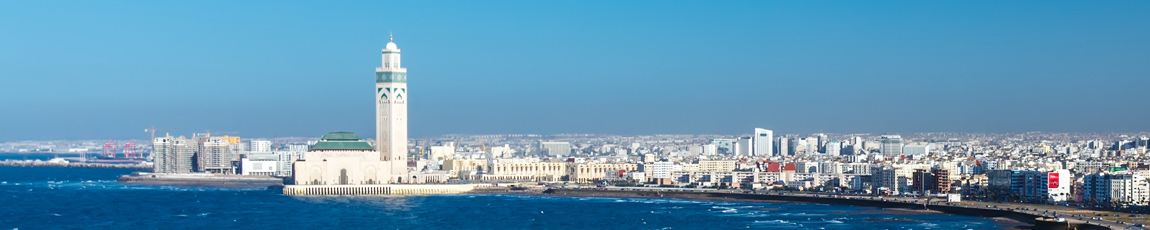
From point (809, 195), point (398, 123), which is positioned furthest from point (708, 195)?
point (398, 123)

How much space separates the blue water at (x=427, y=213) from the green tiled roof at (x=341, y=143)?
454 cm

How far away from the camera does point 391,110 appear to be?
279ft

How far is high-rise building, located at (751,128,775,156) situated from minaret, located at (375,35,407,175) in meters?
82.4

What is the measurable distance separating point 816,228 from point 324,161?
3488 centimetres

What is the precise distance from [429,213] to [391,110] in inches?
864

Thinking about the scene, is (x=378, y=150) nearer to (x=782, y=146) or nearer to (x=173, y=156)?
(x=173, y=156)

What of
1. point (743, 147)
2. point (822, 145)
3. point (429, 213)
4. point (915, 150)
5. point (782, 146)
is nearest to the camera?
point (429, 213)

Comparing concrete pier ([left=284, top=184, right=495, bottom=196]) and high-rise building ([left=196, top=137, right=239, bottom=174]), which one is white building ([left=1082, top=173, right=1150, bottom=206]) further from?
high-rise building ([left=196, top=137, right=239, bottom=174])

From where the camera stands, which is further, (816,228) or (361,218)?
(361,218)

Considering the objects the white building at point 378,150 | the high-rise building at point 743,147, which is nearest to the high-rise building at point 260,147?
the high-rise building at point 743,147

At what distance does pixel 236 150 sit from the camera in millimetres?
124562

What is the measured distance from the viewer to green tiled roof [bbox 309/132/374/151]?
83.5m

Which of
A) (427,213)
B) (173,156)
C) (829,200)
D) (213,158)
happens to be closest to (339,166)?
(427,213)

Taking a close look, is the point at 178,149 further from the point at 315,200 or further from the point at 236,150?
the point at 315,200
